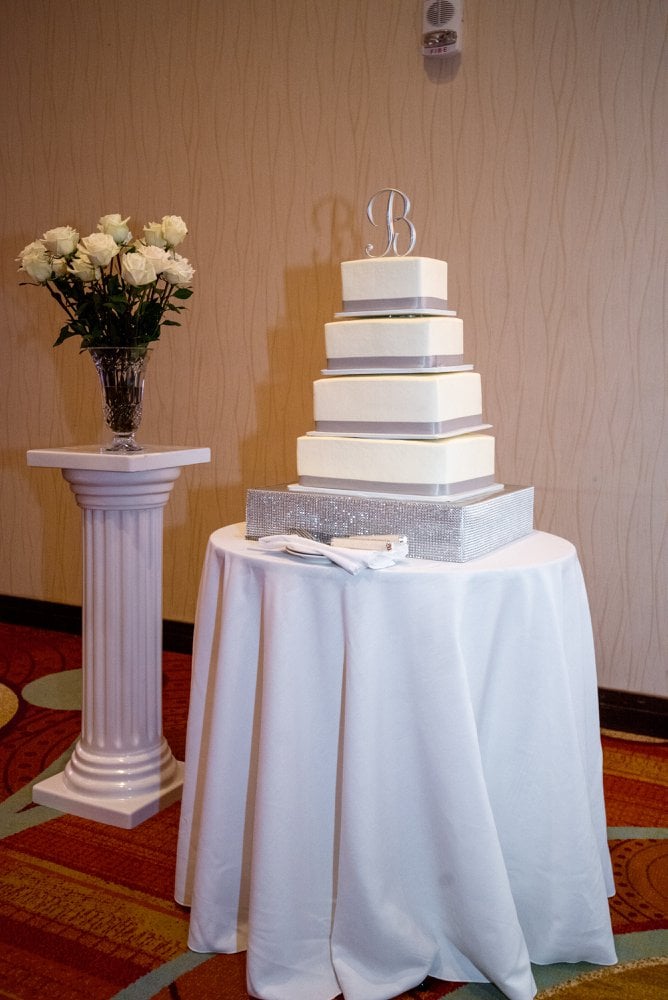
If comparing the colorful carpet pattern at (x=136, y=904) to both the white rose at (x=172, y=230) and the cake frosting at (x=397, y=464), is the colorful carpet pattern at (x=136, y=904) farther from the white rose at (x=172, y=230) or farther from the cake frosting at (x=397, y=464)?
the white rose at (x=172, y=230)

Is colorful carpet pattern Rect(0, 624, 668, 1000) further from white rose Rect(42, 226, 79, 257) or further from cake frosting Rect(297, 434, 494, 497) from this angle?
white rose Rect(42, 226, 79, 257)

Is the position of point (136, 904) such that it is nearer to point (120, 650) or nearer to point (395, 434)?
point (120, 650)

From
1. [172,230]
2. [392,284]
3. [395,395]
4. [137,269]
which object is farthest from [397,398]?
[172,230]

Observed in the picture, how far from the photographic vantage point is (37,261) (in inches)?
92.8

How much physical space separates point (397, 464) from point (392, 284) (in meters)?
0.36

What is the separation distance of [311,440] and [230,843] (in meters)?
0.81

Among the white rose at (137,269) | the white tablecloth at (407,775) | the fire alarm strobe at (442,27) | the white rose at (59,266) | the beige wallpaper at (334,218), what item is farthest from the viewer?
the fire alarm strobe at (442,27)

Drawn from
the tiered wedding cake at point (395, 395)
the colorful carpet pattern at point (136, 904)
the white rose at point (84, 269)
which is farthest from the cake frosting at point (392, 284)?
the colorful carpet pattern at point (136, 904)

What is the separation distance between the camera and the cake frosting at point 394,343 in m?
1.84

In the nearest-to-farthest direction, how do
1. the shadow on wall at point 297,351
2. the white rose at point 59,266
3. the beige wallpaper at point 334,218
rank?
the white rose at point 59,266 → the beige wallpaper at point 334,218 → the shadow on wall at point 297,351

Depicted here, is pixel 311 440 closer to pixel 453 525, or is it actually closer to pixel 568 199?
pixel 453 525

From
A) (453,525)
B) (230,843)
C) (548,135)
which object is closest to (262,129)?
(548,135)

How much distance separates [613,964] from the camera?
183 cm

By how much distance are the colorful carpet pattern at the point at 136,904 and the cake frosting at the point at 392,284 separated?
4.29 feet
